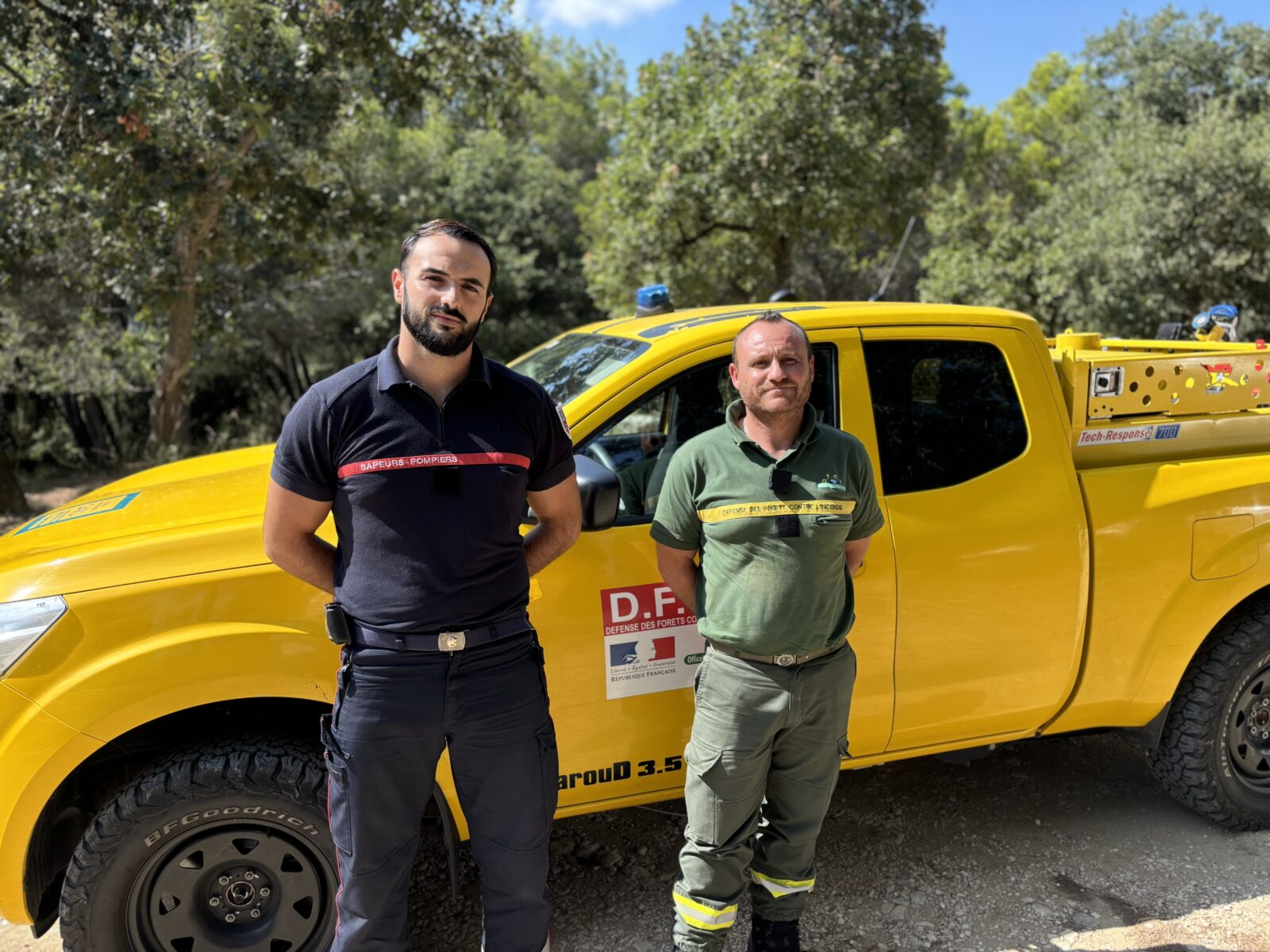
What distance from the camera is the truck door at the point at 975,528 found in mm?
2883

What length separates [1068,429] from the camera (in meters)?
3.08

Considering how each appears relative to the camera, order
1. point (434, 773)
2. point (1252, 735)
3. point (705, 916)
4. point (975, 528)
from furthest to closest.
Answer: point (1252, 735), point (975, 528), point (705, 916), point (434, 773)

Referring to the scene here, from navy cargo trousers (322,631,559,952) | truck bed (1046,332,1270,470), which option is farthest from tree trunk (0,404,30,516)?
truck bed (1046,332,1270,470)

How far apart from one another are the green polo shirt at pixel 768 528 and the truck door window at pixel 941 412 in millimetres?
502

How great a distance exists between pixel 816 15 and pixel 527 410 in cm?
1518

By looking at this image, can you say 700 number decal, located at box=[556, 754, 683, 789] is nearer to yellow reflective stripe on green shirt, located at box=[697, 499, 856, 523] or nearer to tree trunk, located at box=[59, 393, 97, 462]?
yellow reflective stripe on green shirt, located at box=[697, 499, 856, 523]

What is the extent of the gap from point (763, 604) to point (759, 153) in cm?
→ 993

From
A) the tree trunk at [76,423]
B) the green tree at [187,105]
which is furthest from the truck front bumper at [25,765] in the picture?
the tree trunk at [76,423]

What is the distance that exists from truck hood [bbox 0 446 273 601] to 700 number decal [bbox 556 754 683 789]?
1064 mm

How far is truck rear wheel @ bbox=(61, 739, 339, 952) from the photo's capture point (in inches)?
91.8

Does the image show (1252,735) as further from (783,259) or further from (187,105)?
(783,259)

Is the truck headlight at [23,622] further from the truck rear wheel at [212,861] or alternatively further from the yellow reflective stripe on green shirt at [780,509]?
the yellow reflective stripe on green shirt at [780,509]

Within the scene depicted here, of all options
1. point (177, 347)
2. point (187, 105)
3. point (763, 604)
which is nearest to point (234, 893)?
point (763, 604)

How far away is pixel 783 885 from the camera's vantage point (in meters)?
2.59
